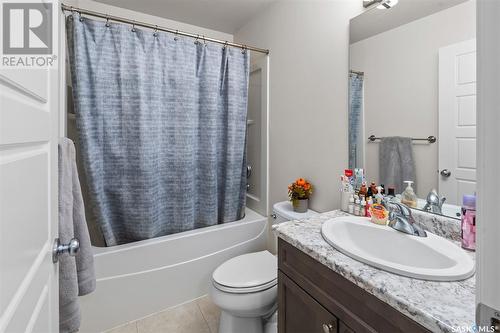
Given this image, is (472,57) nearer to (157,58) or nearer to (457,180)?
(457,180)

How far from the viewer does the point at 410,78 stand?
1084mm

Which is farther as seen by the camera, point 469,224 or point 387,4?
point 387,4

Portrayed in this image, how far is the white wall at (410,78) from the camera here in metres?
0.97

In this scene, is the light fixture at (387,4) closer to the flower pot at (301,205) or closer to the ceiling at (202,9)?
the ceiling at (202,9)

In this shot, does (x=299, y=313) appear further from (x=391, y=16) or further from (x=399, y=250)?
(x=391, y=16)

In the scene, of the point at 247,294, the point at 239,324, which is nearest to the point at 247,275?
the point at 247,294

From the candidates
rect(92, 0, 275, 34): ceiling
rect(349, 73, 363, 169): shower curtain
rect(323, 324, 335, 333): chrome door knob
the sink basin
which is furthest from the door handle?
rect(92, 0, 275, 34): ceiling

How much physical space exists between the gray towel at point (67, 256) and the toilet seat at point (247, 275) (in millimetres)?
631

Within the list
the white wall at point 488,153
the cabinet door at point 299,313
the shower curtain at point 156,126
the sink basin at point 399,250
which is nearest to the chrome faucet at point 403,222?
the sink basin at point 399,250

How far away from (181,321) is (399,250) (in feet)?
4.63

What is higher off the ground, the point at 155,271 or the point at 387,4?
the point at 387,4

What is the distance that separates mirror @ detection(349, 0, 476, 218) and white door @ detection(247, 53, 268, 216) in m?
0.87

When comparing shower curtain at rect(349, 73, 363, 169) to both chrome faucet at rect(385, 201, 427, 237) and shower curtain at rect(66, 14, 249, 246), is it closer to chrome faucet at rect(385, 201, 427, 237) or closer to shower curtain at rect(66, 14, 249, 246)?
chrome faucet at rect(385, 201, 427, 237)

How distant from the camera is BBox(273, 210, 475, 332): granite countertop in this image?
532 millimetres
